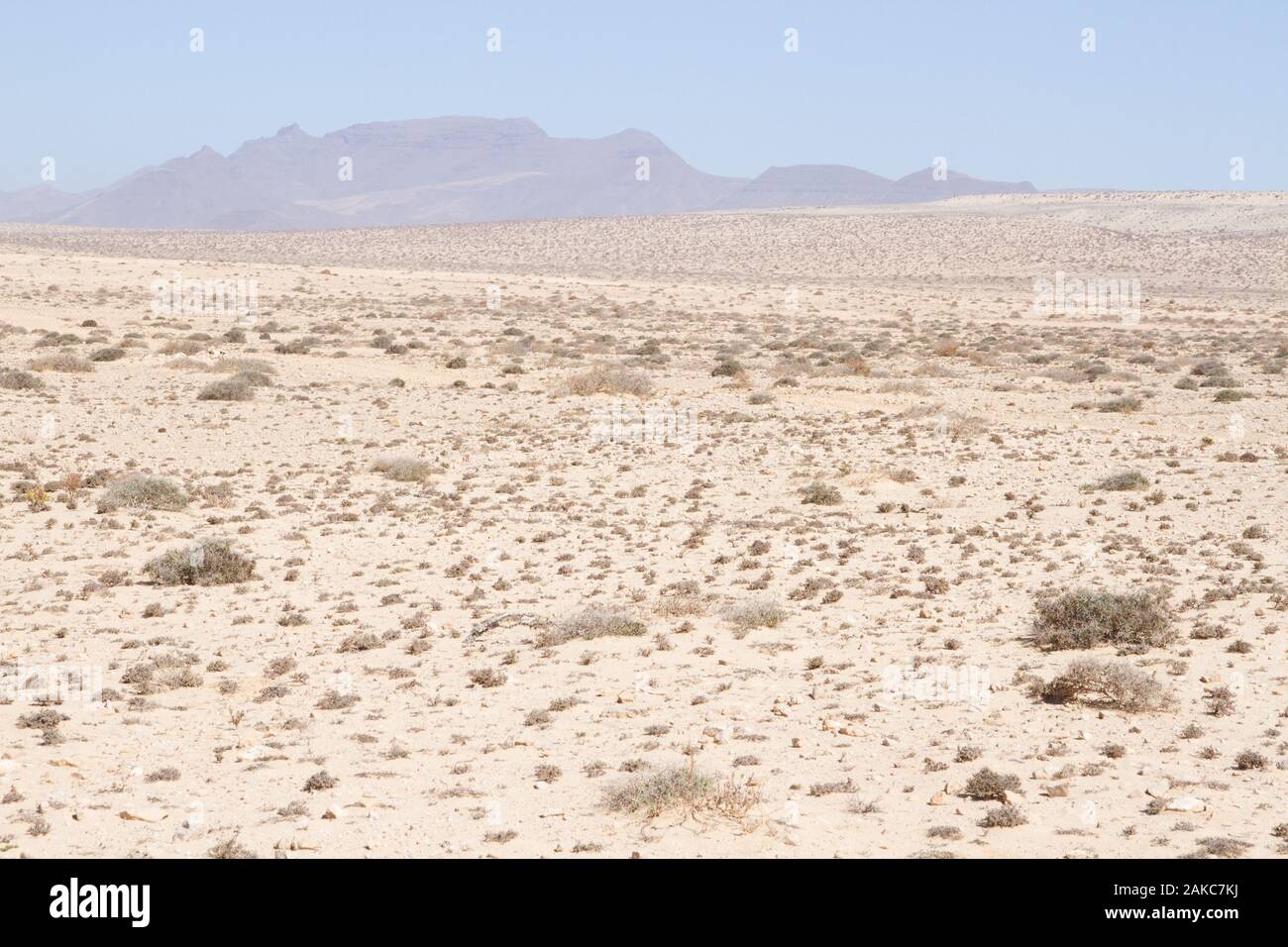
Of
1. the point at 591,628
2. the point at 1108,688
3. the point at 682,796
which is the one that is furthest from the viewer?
the point at 591,628

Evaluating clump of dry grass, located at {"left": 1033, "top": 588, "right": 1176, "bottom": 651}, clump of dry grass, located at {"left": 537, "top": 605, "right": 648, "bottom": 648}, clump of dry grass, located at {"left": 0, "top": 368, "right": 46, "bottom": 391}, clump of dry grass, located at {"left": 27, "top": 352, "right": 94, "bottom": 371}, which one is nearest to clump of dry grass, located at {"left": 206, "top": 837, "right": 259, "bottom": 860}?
clump of dry grass, located at {"left": 537, "top": 605, "right": 648, "bottom": 648}

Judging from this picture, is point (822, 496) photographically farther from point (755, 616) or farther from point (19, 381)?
point (19, 381)

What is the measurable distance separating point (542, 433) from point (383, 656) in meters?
12.9

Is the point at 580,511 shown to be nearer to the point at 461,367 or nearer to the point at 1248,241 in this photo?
the point at 461,367

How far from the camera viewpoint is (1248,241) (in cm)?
10531

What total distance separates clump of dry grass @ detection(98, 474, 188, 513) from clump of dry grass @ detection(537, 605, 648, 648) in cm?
755

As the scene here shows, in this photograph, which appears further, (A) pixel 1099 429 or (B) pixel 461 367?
(B) pixel 461 367

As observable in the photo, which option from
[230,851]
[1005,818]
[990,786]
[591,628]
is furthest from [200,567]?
[1005,818]

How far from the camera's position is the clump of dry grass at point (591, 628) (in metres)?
11.5

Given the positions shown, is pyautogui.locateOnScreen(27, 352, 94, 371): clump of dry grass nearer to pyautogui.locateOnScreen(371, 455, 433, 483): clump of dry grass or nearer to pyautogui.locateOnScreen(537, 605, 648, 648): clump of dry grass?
pyautogui.locateOnScreen(371, 455, 433, 483): clump of dry grass

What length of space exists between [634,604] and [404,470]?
25.3 feet

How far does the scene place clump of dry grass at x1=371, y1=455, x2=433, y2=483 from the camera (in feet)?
62.9

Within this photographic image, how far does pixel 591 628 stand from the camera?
11.6m
